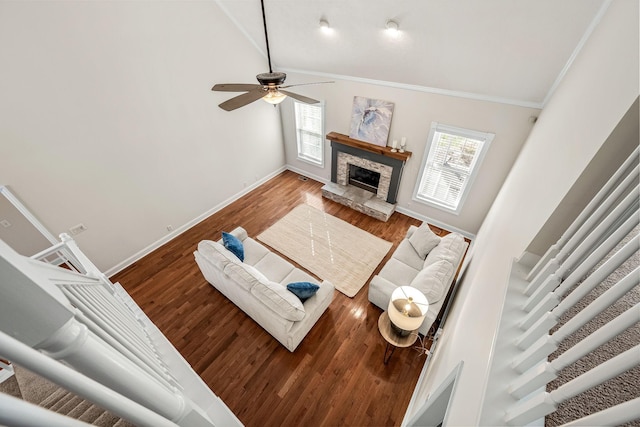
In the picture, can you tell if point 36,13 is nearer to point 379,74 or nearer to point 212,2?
point 212,2

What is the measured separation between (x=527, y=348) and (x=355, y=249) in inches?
150

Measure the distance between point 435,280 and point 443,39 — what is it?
2980 millimetres

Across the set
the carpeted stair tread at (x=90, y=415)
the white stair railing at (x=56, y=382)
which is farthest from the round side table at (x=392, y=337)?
the white stair railing at (x=56, y=382)

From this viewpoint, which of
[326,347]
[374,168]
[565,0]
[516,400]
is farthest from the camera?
[374,168]

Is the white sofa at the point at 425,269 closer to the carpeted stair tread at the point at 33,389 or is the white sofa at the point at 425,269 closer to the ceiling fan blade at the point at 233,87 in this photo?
the ceiling fan blade at the point at 233,87

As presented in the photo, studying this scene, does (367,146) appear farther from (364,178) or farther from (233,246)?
(233,246)

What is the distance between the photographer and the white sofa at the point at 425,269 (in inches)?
→ 116

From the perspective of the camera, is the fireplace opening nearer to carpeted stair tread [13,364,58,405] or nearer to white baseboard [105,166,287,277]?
white baseboard [105,166,287,277]

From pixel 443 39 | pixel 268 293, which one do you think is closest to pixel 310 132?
pixel 443 39

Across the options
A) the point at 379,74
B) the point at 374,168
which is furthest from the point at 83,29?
the point at 374,168

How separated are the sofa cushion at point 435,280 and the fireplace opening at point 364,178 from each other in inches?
109

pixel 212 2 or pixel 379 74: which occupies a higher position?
pixel 212 2

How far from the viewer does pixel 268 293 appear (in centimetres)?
288

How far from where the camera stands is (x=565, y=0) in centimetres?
219
